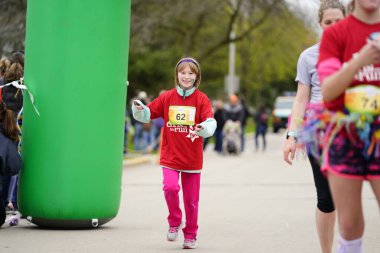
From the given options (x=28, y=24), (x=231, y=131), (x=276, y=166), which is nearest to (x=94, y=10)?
(x=28, y=24)

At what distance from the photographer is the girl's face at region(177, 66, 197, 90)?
779 centimetres

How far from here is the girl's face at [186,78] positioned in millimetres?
7785

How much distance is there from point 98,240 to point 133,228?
1.11m

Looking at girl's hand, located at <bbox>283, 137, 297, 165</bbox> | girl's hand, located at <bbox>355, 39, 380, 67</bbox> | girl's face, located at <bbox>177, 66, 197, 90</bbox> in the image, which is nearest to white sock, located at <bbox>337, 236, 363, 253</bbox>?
girl's hand, located at <bbox>355, 39, 380, 67</bbox>

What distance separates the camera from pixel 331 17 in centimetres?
590

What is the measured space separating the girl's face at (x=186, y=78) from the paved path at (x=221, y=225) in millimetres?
1361

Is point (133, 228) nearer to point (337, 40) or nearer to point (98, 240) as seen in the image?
point (98, 240)

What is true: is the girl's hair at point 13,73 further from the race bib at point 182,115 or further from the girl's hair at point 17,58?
the race bib at point 182,115

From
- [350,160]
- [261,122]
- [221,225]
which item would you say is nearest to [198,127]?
[221,225]

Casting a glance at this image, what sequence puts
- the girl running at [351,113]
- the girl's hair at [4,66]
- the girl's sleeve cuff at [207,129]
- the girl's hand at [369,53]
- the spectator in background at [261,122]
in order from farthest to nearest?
the spectator in background at [261,122] → the girl's hair at [4,66] → the girl's sleeve cuff at [207,129] → the girl running at [351,113] → the girl's hand at [369,53]

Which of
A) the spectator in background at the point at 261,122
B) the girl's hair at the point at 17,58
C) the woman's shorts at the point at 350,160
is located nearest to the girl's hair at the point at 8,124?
the girl's hair at the point at 17,58

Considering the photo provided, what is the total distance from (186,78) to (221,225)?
2.22 m

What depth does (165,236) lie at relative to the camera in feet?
27.9

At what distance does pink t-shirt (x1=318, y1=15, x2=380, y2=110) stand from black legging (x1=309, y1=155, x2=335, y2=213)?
1378 millimetres
